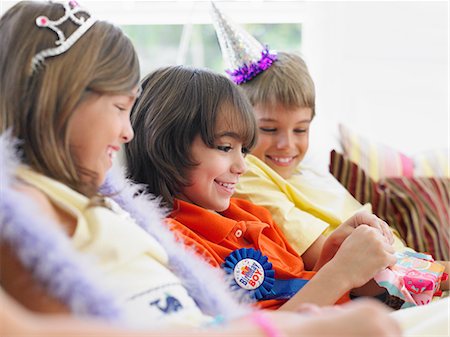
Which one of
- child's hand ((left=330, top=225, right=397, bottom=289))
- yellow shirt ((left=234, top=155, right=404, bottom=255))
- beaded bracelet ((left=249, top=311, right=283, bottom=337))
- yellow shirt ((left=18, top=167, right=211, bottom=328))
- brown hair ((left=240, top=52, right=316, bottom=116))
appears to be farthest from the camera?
brown hair ((left=240, top=52, right=316, bottom=116))

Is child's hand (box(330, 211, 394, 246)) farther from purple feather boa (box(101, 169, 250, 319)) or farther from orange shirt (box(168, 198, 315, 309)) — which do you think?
purple feather boa (box(101, 169, 250, 319))

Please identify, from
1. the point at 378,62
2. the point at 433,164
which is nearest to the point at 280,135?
the point at 433,164

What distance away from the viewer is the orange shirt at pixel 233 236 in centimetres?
128

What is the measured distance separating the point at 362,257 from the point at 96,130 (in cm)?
55

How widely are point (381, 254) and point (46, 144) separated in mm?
644

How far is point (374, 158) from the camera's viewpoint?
1.97 metres

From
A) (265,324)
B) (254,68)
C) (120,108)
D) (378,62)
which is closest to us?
(265,324)

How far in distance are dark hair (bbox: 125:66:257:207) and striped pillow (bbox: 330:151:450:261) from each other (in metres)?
0.54

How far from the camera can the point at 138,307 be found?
897mm

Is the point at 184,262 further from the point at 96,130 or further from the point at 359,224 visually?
the point at 359,224

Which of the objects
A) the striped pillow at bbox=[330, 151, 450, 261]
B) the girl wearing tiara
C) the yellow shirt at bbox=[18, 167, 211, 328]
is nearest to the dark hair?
the girl wearing tiara

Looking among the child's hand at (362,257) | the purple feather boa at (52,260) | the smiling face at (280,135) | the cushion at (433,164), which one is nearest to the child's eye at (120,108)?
the purple feather boa at (52,260)

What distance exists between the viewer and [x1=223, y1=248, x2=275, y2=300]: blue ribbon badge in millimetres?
1277

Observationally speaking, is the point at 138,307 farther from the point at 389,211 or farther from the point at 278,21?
the point at 278,21
